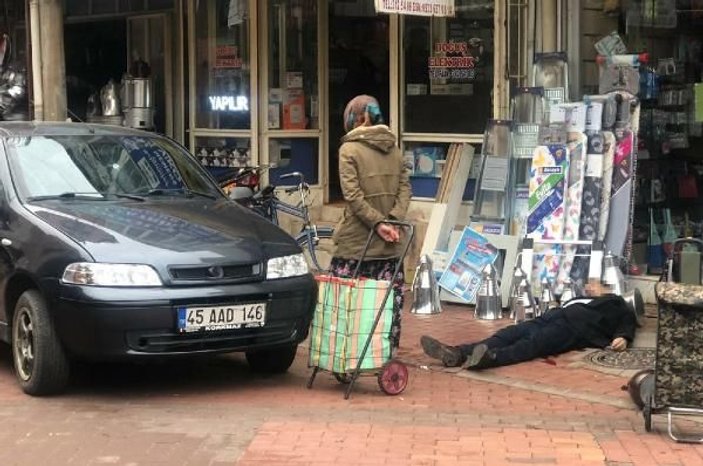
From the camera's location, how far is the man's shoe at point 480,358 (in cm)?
695

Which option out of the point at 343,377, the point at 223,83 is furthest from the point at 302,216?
the point at 343,377

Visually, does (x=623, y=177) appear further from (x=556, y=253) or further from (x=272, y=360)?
(x=272, y=360)

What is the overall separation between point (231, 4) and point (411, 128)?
9.85 feet

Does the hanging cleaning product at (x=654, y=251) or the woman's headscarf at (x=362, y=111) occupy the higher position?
the woman's headscarf at (x=362, y=111)

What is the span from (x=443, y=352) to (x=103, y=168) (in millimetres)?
2647

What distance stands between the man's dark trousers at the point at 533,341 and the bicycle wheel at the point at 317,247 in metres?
3.04

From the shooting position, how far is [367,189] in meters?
6.84

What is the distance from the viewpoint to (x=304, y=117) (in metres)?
12.1

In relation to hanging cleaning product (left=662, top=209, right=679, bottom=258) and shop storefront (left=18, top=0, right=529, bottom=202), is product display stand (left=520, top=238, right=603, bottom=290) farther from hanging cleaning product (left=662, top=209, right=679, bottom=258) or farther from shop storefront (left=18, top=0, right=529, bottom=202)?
shop storefront (left=18, top=0, right=529, bottom=202)

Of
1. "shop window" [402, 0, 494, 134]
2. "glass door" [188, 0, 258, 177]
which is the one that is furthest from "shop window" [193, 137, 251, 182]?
"shop window" [402, 0, 494, 134]

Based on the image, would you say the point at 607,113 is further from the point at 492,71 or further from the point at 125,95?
the point at 125,95

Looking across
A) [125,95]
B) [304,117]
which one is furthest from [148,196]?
[125,95]

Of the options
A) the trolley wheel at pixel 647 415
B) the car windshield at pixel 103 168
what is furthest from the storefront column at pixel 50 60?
the trolley wheel at pixel 647 415

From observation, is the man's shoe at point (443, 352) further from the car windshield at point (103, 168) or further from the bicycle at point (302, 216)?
the bicycle at point (302, 216)
